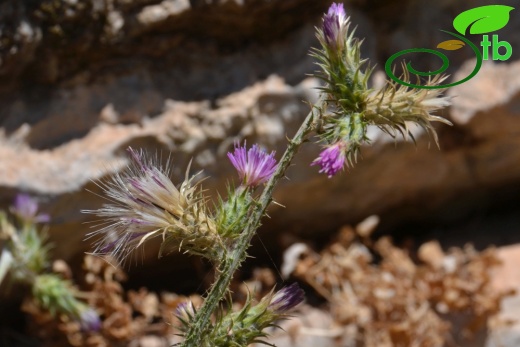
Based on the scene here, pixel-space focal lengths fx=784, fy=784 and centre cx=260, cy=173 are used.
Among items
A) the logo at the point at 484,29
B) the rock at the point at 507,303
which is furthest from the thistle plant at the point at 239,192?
the rock at the point at 507,303

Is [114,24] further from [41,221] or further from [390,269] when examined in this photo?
[390,269]

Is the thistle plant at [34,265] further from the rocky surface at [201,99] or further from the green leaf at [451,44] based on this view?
the green leaf at [451,44]

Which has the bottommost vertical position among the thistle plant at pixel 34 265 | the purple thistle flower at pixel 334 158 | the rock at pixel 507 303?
the rock at pixel 507 303

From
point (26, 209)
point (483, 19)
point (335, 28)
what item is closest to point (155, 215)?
point (335, 28)

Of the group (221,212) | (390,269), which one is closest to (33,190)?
(390,269)

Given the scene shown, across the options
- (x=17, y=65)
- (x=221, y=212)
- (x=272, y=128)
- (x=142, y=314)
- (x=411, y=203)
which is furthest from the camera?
(x=411, y=203)

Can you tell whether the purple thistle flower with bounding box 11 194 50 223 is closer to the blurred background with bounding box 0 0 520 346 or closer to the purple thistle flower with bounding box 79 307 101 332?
the blurred background with bounding box 0 0 520 346
